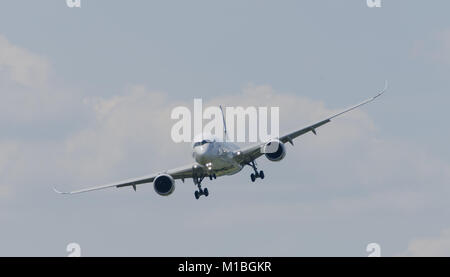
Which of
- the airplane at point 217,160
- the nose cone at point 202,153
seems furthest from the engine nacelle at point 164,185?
the nose cone at point 202,153

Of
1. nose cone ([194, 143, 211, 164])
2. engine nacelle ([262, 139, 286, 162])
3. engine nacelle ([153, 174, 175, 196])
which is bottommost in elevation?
nose cone ([194, 143, 211, 164])

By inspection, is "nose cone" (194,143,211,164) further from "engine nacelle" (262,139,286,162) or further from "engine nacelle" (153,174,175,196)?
"engine nacelle" (262,139,286,162)

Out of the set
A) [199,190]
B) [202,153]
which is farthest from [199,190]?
[202,153]

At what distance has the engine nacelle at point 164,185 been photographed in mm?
115938

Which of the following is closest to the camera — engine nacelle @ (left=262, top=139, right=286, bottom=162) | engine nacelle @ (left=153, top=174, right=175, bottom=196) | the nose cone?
the nose cone

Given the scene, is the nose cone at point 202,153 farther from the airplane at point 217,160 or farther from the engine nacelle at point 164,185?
the engine nacelle at point 164,185

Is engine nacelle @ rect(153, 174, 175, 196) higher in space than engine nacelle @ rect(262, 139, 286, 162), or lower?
lower

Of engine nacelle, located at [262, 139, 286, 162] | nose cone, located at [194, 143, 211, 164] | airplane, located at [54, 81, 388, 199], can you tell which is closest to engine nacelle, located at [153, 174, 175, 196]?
airplane, located at [54, 81, 388, 199]

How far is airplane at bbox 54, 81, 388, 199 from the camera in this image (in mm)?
108812

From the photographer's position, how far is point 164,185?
116125 millimetres

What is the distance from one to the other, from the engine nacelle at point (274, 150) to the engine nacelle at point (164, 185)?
33.4ft
